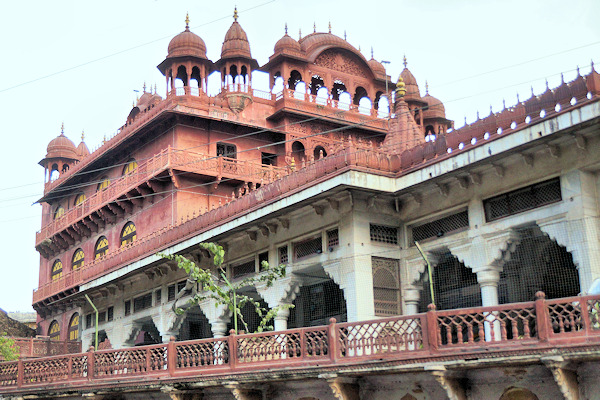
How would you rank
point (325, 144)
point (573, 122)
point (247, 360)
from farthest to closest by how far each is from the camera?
point (325, 144) < point (247, 360) < point (573, 122)

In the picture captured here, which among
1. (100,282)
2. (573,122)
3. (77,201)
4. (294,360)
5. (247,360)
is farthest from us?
(77,201)

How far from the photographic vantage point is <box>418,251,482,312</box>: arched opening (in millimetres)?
17781

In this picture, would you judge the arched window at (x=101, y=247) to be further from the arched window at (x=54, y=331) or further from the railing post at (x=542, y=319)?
the railing post at (x=542, y=319)

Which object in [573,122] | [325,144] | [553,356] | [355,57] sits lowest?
[553,356]

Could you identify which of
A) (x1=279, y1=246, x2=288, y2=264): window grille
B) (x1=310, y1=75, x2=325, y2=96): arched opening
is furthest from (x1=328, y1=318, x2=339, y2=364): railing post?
(x1=310, y1=75, x2=325, y2=96): arched opening

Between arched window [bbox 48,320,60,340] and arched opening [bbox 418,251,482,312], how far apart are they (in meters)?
22.4

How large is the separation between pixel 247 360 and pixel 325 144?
45.1ft

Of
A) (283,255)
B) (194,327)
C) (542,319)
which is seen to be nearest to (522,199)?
(542,319)

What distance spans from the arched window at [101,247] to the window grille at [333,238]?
1604 cm

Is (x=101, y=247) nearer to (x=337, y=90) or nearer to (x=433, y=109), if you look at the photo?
(x=337, y=90)

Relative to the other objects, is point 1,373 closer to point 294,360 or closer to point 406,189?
point 294,360

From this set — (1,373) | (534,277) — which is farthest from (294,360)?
(1,373)

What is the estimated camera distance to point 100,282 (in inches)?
1041

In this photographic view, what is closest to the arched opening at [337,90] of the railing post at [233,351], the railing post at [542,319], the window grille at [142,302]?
the window grille at [142,302]
